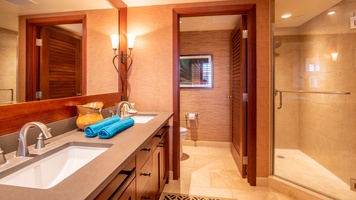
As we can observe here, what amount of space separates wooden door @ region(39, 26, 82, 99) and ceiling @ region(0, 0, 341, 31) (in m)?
A: 0.15

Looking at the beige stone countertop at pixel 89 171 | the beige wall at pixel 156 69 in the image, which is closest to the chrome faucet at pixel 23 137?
the beige stone countertop at pixel 89 171

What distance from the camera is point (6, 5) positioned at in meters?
1.05

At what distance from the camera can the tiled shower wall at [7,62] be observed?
1004 mm

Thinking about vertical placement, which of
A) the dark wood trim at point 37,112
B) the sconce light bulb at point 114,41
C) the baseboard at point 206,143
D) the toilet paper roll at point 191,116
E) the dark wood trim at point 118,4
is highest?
the dark wood trim at point 118,4

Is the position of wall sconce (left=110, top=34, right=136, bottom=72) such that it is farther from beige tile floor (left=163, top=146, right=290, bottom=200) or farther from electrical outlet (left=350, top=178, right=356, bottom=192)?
electrical outlet (left=350, top=178, right=356, bottom=192)

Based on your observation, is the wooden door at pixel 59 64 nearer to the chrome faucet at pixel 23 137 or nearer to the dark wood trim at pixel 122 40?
the chrome faucet at pixel 23 137

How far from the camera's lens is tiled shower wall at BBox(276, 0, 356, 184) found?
7.38ft

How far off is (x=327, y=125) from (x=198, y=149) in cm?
201

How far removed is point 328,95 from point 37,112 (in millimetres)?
3203

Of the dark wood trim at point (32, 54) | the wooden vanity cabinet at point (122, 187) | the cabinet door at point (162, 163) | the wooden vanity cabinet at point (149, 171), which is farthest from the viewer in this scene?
the cabinet door at point (162, 163)

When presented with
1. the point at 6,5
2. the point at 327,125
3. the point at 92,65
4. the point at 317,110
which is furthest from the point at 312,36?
the point at 6,5

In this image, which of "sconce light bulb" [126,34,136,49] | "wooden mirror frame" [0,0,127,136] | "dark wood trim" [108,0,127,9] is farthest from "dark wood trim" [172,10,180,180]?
"wooden mirror frame" [0,0,127,136]

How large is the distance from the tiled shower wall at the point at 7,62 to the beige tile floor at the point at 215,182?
180 cm

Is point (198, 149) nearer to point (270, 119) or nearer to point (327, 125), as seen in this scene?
point (270, 119)
